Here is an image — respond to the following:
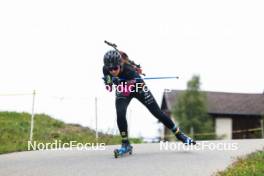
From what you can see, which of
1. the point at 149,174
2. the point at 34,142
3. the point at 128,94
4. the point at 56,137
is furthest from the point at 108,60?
the point at 56,137

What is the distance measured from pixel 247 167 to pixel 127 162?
2.36 m

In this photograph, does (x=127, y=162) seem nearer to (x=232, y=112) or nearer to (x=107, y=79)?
(x=107, y=79)

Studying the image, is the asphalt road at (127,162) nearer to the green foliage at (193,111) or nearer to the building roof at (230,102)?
the green foliage at (193,111)

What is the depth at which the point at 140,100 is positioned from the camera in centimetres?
1195

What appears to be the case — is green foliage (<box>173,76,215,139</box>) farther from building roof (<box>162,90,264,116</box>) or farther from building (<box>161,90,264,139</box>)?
building roof (<box>162,90,264,116</box>)

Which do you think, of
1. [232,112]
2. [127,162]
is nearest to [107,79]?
[127,162]

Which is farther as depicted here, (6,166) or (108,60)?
(108,60)

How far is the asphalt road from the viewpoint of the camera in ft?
31.6

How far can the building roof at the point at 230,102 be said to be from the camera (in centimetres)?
5359

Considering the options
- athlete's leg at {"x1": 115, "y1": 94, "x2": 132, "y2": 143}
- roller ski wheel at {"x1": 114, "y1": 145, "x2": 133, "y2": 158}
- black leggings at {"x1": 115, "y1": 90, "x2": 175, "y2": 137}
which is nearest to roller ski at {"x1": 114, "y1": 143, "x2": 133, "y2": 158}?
roller ski wheel at {"x1": 114, "y1": 145, "x2": 133, "y2": 158}

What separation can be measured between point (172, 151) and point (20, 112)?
924cm

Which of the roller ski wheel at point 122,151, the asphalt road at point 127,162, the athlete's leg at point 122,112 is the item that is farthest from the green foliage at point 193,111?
the athlete's leg at point 122,112

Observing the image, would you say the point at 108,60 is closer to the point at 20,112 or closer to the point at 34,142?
the point at 34,142

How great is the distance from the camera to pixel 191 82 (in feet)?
169
